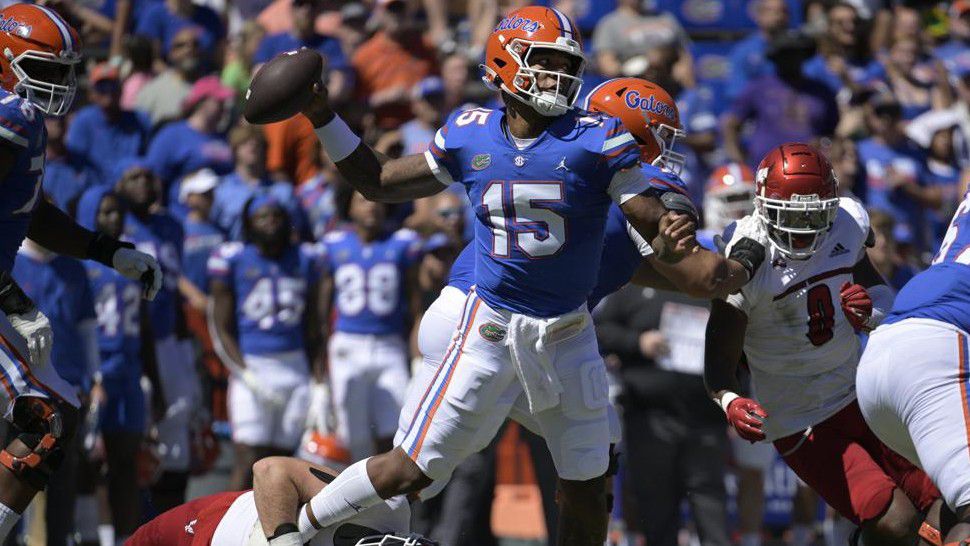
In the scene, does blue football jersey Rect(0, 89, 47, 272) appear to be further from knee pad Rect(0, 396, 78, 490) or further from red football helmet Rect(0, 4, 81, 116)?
knee pad Rect(0, 396, 78, 490)

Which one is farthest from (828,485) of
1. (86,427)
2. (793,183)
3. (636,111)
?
(86,427)

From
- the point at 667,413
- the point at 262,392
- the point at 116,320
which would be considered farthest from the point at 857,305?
the point at 116,320

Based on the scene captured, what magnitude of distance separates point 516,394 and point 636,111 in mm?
1244

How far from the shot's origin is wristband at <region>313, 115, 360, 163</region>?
538 centimetres

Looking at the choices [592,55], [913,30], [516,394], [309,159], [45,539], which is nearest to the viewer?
[516,394]

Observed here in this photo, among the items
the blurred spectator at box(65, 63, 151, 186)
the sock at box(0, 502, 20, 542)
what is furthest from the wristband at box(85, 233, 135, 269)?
the blurred spectator at box(65, 63, 151, 186)

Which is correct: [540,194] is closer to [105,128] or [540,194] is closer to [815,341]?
[815,341]

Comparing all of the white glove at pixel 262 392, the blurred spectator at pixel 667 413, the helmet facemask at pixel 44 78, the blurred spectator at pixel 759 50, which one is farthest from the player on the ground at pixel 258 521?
the blurred spectator at pixel 759 50

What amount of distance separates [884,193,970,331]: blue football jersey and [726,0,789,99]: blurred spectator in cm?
568

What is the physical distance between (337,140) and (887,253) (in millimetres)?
4231

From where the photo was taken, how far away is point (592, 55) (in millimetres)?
10891

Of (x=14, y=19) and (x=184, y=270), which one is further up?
(x=14, y=19)

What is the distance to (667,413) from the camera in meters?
8.14

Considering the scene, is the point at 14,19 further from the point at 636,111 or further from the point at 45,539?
the point at 45,539
